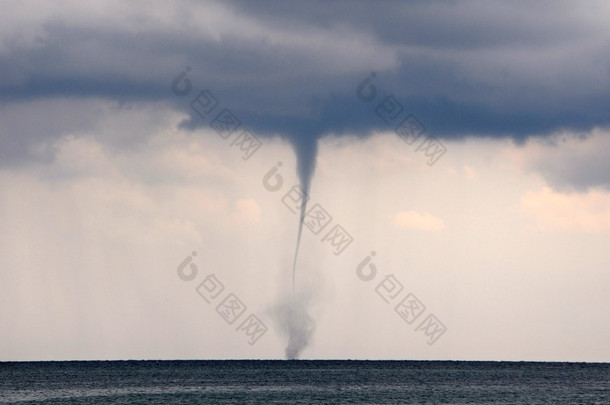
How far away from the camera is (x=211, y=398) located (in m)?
144

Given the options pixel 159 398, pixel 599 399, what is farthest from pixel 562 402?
pixel 159 398

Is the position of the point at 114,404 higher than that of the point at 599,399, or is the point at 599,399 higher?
the point at 114,404

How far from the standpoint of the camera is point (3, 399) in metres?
147

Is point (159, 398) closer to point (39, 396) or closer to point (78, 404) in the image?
point (78, 404)

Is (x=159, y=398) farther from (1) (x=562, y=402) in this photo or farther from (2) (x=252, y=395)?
(1) (x=562, y=402)

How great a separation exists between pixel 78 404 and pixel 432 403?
56.6 m

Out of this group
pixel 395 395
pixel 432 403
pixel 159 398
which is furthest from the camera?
pixel 395 395

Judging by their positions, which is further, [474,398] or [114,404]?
[474,398]

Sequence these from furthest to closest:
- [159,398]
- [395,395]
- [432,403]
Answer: [395,395] < [159,398] < [432,403]

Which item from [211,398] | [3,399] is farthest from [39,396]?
[211,398]

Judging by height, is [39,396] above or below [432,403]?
above

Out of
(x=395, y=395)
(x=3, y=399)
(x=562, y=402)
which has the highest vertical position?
(x=3, y=399)

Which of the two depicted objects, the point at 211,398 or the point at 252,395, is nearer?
the point at 211,398

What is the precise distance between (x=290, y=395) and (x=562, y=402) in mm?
46746
